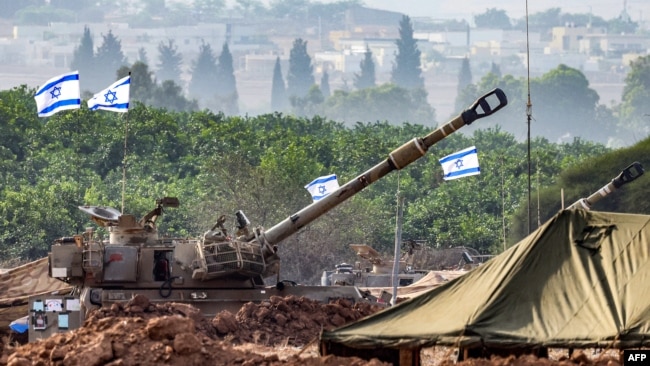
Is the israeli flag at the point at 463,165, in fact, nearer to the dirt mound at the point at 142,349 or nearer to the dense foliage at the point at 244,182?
the dense foliage at the point at 244,182

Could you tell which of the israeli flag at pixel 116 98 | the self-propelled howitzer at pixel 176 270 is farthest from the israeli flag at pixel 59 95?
the self-propelled howitzer at pixel 176 270

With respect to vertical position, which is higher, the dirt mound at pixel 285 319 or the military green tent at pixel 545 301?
the military green tent at pixel 545 301

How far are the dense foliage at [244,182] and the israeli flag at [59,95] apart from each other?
1292 cm

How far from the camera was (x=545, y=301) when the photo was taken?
71.8ft

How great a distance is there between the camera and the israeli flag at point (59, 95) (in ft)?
140

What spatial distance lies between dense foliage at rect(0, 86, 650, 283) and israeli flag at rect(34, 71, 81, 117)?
12.9 m

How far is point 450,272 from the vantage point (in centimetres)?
4628

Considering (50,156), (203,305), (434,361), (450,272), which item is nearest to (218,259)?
(203,305)

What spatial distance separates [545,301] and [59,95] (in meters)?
22.7

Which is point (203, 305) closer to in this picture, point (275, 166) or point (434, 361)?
point (434, 361)

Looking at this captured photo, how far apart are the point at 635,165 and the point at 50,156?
38.6m

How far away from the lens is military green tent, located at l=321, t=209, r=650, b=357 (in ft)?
70.0

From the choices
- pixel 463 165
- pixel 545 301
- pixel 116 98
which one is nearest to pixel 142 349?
pixel 545 301

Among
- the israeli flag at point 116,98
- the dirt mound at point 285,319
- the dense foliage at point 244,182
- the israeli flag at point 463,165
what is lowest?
A: the dense foliage at point 244,182
